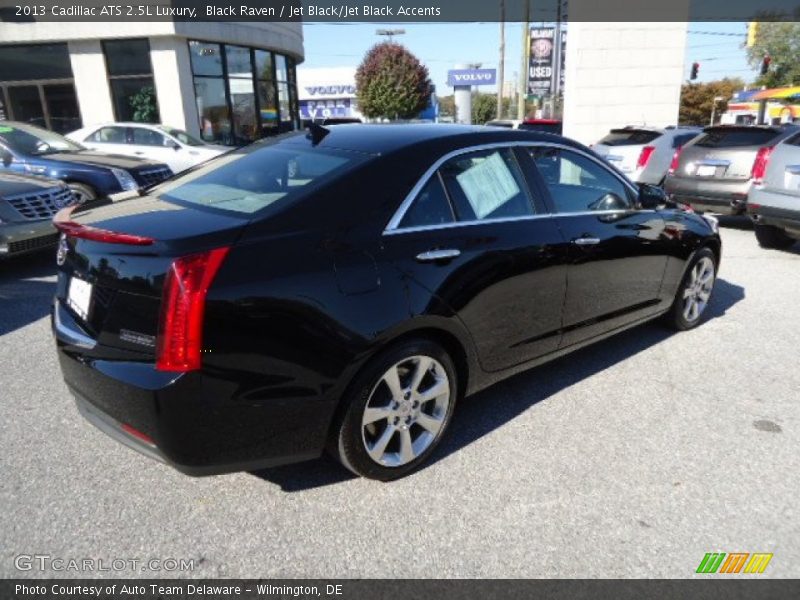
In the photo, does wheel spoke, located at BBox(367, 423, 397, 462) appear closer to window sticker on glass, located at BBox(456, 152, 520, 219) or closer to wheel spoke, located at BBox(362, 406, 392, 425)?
wheel spoke, located at BBox(362, 406, 392, 425)

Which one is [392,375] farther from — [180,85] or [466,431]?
[180,85]

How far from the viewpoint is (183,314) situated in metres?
2.21

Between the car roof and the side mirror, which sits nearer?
the car roof

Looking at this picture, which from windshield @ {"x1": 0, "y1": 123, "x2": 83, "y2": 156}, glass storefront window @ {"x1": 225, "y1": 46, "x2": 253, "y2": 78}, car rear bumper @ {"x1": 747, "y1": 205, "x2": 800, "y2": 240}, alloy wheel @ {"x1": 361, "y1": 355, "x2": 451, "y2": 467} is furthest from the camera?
glass storefront window @ {"x1": 225, "y1": 46, "x2": 253, "y2": 78}

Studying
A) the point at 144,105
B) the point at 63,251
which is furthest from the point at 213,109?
the point at 63,251

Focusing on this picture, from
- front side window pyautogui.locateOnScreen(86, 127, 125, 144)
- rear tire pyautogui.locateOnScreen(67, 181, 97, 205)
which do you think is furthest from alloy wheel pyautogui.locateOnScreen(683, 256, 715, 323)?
front side window pyautogui.locateOnScreen(86, 127, 125, 144)

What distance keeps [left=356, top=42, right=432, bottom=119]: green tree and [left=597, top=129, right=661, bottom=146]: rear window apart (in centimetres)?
3412

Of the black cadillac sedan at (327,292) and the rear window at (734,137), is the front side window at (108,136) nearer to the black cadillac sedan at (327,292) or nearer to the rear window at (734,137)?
the black cadillac sedan at (327,292)

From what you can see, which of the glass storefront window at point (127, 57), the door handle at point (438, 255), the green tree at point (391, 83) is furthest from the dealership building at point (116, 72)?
the green tree at point (391, 83)

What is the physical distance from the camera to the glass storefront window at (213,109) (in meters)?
19.0

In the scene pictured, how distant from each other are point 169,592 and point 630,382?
3022 millimetres

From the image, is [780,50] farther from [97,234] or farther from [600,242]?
[97,234]

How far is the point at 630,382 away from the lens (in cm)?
397

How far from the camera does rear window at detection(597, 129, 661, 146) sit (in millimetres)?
11172
